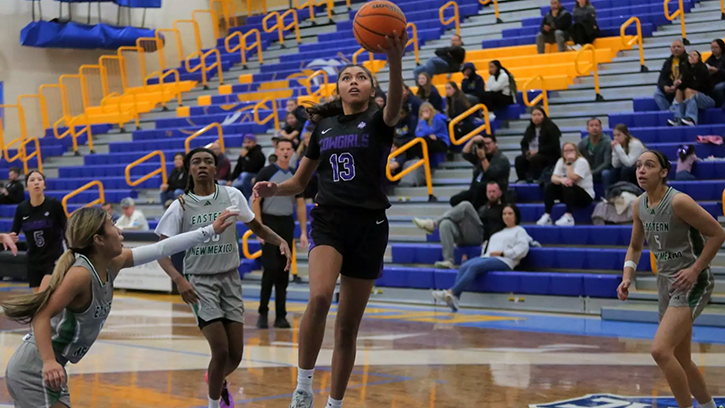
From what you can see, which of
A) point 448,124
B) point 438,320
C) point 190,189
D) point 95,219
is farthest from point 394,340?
point 448,124

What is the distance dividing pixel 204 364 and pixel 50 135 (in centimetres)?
1826

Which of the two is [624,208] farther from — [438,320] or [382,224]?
[382,224]

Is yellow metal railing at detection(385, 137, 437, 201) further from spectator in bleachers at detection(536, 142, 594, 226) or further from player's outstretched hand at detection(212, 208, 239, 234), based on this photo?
player's outstretched hand at detection(212, 208, 239, 234)

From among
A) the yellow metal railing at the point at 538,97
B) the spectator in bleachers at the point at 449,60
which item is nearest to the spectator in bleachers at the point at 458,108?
the yellow metal railing at the point at 538,97

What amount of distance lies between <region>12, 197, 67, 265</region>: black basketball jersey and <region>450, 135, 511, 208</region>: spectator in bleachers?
5870mm

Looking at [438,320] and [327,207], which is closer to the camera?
[327,207]

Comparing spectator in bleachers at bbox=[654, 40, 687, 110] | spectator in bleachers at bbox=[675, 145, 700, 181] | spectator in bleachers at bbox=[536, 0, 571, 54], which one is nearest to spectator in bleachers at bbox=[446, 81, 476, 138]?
spectator in bleachers at bbox=[654, 40, 687, 110]

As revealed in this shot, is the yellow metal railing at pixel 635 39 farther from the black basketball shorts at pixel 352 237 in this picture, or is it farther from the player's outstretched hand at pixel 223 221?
the player's outstretched hand at pixel 223 221

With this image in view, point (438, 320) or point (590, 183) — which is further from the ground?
point (590, 183)

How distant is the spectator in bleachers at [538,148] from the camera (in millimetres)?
13672

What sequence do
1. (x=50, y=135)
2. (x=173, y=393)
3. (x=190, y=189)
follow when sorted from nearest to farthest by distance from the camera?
1. (x=190, y=189)
2. (x=173, y=393)
3. (x=50, y=135)

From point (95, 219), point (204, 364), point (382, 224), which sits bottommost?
point (204, 364)

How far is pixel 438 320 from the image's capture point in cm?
1123

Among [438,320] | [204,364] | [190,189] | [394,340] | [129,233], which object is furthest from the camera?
[129,233]
